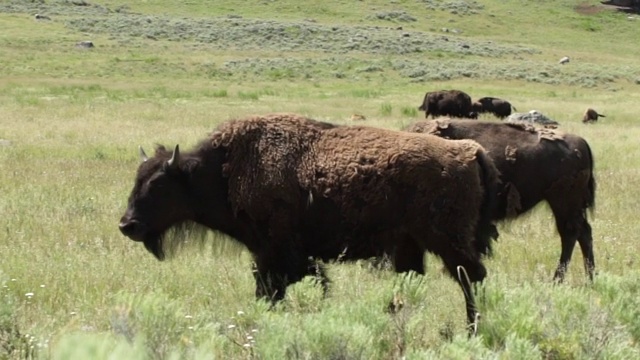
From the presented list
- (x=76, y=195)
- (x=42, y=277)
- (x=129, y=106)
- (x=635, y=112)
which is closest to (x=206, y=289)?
(x=42, y=277)

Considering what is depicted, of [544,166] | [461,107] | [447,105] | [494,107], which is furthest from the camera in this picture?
[494,107]

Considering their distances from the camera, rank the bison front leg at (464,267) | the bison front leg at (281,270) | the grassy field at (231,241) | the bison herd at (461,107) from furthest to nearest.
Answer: the bison herd at (461,107) < the bison front leg at (281,270) < the bison front leg at (464,267) < the grassy field at (231,241)

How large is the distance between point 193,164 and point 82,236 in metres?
3.02

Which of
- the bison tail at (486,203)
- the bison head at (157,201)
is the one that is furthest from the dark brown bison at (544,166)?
the bison head at (157,201)

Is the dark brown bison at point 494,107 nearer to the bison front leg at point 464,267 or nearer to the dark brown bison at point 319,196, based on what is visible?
the dark brown bison at point 319,196

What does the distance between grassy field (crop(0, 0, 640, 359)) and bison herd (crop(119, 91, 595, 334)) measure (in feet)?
1.22

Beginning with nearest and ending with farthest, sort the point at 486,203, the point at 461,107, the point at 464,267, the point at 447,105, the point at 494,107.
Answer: the point at 464,267 < the point at 486,203 < the point at 447,105 < the point at 461,107 < the point at 494,107

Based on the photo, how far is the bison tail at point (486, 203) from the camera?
21.1ft

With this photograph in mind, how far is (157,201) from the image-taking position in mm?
6516

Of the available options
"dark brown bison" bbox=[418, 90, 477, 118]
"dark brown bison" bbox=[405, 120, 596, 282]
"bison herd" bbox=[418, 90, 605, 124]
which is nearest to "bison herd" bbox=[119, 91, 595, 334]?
"dark brown bison" bbox=[405, 120, 596, 282]

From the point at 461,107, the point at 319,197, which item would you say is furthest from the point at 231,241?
the point at 461,107

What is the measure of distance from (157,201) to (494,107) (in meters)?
23.7

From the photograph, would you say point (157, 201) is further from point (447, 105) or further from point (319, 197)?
point (447, 105)

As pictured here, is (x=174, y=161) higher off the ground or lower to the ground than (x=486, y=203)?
higher
